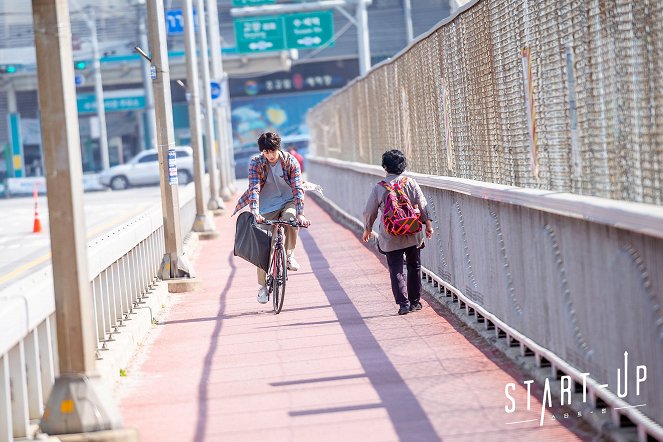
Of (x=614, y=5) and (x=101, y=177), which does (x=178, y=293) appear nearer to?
(x=614, y=5)

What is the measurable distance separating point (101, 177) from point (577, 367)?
5587 centimetres

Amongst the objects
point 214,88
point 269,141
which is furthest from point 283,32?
point 269,141

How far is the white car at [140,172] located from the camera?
205ft

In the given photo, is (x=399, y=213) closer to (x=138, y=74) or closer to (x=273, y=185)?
(x=273, y=185)

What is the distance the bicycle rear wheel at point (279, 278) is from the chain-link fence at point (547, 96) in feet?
6.29

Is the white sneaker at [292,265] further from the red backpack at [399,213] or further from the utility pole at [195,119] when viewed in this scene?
the utility pole at [195,119]

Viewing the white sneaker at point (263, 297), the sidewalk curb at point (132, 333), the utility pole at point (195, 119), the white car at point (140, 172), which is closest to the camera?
the sidewalk curb at point (132, 333)

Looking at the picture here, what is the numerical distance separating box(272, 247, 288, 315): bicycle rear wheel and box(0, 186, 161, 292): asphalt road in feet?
13.5

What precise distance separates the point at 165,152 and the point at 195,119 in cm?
805

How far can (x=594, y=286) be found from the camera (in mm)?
7613

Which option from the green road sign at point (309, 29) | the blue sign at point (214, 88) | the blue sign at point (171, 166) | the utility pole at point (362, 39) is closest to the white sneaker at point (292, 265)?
the blue sign at point (171, 166)

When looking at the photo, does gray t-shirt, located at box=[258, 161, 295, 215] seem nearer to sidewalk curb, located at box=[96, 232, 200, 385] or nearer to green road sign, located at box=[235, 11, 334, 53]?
sidewalk curb, located at box=[96, 232, 200, 385]

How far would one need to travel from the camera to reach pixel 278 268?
13.5 metres

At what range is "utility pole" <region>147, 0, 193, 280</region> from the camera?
16.2m
